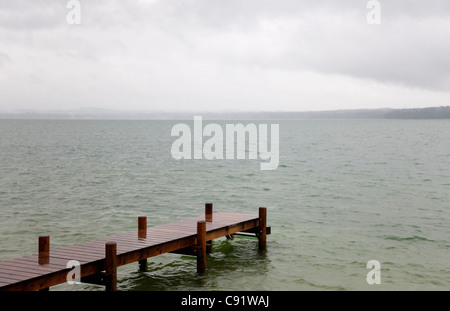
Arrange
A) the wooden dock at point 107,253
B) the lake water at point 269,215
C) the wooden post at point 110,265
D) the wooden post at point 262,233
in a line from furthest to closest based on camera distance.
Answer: the wooden post at point 262,233
the lake water at point 269,215
the wooden post at point 110,265
the wooden dock at point 107,253

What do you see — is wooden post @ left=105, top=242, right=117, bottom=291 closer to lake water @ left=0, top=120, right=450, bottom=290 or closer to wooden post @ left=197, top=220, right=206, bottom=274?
lake water @ left=0, top=120, right=450, bottom=290

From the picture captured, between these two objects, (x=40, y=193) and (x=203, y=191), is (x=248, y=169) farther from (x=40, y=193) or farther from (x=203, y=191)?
(x=40, y=193)

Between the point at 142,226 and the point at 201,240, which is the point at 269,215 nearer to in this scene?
the point at 201,240

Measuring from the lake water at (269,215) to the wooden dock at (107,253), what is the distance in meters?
1.10

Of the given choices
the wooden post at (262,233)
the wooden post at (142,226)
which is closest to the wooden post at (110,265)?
the wooden post at (142,226)

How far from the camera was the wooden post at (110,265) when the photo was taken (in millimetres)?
11203

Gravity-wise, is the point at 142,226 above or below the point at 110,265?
above

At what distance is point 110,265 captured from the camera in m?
11.3

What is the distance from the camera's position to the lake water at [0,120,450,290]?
1459cm

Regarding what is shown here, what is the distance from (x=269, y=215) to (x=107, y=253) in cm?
1434

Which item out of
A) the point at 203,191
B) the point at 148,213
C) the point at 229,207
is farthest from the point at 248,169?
the point at 148,213

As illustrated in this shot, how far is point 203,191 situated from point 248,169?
17588mm

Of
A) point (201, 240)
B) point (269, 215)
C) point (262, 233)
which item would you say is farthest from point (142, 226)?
point (269, 215)

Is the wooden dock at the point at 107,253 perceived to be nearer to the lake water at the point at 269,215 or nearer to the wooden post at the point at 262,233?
the wooden post at the point at 262,233
